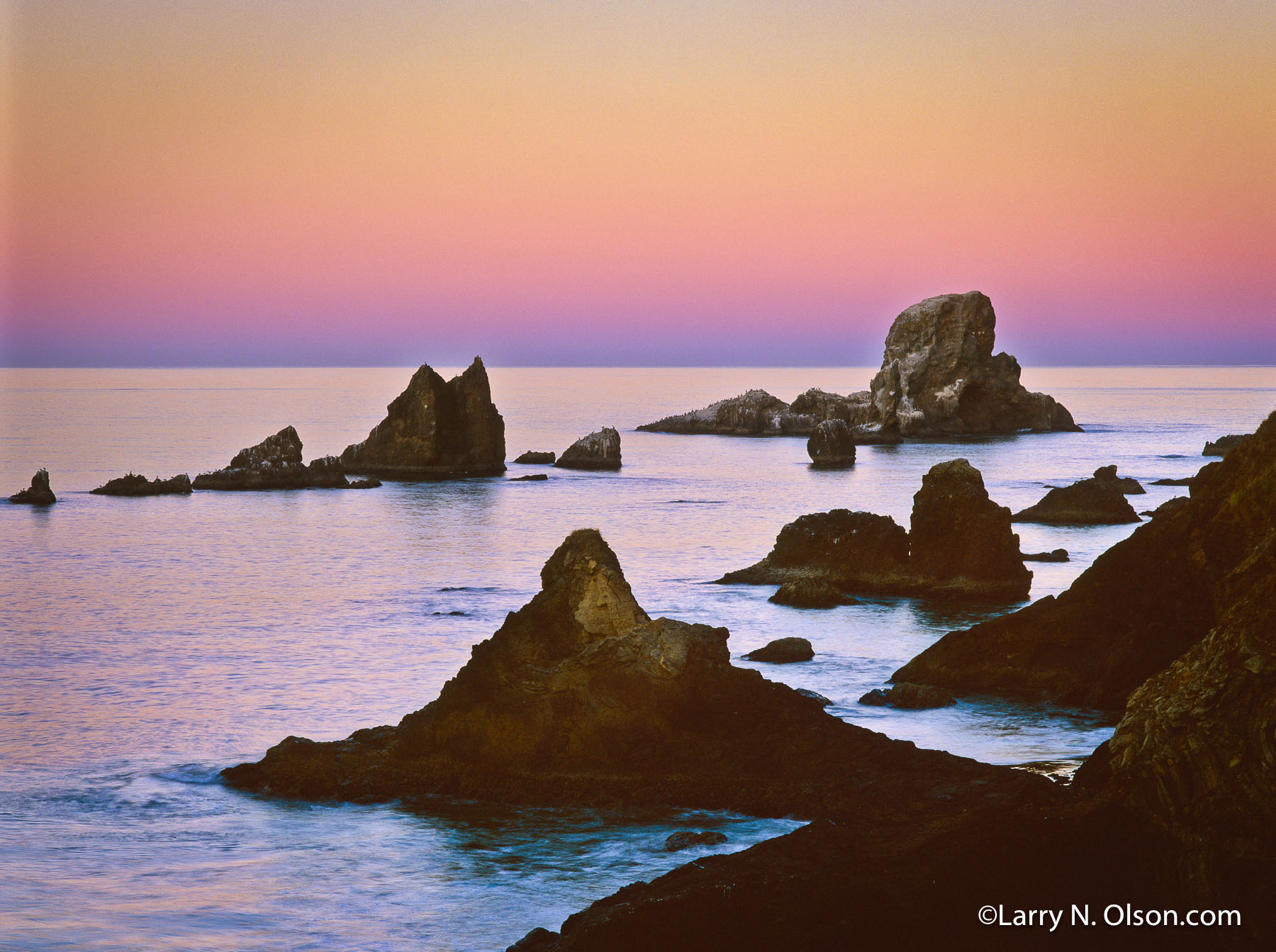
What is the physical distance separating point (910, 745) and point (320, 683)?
48.8ft

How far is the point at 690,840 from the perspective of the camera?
16.0 m

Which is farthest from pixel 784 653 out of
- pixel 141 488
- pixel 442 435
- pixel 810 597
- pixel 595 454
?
pixel 595 454

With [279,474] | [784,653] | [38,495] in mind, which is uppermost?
[279,474]

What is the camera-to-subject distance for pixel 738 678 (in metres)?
18.7

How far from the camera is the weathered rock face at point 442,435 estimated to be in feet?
300

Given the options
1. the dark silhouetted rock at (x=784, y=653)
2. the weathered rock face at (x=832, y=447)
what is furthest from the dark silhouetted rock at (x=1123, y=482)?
the dark silhouetted rock at (x=784, y=653)

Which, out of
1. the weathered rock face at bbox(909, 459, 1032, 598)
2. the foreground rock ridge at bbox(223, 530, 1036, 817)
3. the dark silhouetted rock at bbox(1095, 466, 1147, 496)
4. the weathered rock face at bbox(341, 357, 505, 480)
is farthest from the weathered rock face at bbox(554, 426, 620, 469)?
the foreground rock ridge at bbox(223, 530, 1036, 817)

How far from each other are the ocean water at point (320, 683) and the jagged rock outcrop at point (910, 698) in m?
0.40

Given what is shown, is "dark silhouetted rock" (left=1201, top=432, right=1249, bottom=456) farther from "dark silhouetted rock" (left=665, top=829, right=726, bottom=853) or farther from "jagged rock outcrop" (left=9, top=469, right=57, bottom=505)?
"dark silhouetted rock" (left=665, top=829, right=726, bottom=853)

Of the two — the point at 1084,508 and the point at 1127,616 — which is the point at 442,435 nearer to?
the point at 1084,508

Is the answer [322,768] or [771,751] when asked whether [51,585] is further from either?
[771,751]

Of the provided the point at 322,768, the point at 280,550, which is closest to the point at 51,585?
the point at 280,550

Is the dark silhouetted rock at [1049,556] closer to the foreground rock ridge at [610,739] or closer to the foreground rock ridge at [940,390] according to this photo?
the foreground rock ridge at [610,739]

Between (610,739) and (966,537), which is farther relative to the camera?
(966,537)
